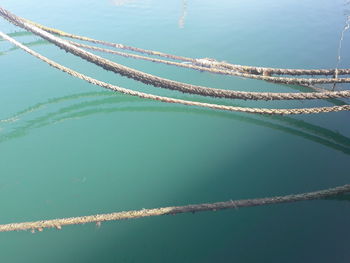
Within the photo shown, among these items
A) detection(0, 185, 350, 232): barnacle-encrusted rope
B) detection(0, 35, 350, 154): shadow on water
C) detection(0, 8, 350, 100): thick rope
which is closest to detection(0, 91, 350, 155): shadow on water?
detection(0, 35, 350, 154): shadow on water

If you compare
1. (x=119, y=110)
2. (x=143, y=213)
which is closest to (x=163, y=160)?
(x=143, y=213)

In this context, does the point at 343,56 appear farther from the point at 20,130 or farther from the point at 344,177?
the point at 20,130

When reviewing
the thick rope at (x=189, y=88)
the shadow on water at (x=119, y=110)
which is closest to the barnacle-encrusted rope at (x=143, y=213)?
the thick rope at (x=189, y=88)

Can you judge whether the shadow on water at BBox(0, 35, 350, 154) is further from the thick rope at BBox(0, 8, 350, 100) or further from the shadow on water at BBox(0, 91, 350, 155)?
the thick rope at BBox(0, 8, 350, 100)

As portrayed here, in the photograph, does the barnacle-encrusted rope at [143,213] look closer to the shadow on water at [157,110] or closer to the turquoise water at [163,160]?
the turquoise water at [163,160]

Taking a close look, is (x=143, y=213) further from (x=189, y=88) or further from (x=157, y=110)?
(x=157, y=110)

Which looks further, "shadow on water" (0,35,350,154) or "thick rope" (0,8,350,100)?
"shadow on water" (0,35,350,154)

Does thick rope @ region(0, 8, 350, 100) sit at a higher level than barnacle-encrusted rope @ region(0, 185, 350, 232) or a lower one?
higher
